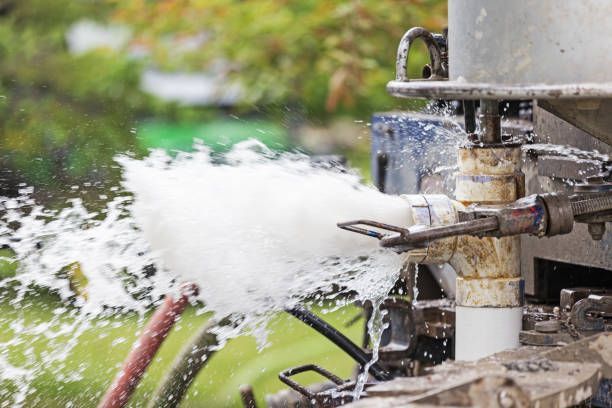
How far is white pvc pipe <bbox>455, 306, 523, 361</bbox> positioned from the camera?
245 cm

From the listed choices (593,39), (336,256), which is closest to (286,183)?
(336,256)

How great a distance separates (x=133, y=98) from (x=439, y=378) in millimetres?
6035

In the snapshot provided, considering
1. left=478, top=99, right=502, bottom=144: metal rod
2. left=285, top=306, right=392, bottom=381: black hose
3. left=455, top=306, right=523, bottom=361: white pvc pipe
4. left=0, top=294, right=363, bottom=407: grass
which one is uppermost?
left=478, top=99, right=502, bottom=144: metal rod

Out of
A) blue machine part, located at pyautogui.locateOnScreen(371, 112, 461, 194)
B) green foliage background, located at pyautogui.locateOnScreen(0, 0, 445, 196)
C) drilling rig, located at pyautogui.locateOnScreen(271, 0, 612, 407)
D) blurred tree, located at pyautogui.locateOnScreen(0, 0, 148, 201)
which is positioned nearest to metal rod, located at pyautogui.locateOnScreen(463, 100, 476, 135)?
drilling rig, located at pyautogui.locateOnScreen(271, 0, 612, 407)

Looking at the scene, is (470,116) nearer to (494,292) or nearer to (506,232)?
(494,292)

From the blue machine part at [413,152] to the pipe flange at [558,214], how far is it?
39.6 inches

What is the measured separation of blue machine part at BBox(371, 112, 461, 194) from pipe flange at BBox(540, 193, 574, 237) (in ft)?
3.30

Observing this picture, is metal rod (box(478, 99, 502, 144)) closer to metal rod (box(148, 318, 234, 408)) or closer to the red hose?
the red hose

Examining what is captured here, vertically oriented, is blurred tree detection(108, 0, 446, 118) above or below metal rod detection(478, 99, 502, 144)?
above

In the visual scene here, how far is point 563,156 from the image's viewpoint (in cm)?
275

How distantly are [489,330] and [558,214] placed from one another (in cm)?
34

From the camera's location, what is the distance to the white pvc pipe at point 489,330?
2.45 m

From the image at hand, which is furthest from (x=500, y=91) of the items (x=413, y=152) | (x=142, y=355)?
(x=413, y=152)

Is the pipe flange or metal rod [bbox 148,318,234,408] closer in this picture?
the pipe flange
